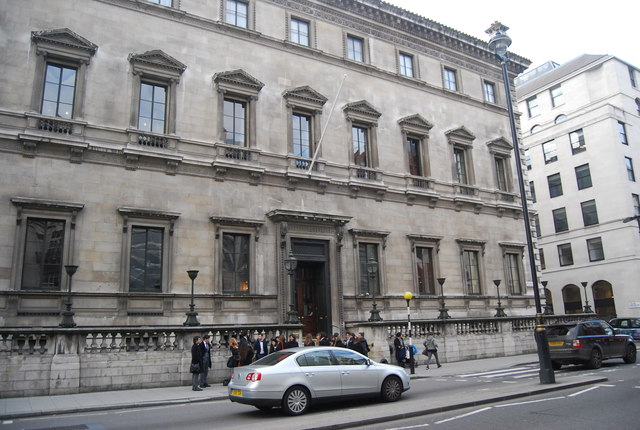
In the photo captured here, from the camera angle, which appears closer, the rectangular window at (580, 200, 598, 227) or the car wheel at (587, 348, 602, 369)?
the car wheel at (587, 348, 602, 369)

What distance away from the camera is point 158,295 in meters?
20.7

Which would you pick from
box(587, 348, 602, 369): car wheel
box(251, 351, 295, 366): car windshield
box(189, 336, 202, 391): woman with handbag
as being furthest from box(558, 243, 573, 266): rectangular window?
box(251, 351, 295, 366): car windshield

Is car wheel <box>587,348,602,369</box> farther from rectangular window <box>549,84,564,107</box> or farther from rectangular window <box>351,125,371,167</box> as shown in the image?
rectangular window <box>549,84,564,107</box>

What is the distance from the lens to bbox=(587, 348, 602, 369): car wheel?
1936 centimetres

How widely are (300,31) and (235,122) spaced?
6937 mm

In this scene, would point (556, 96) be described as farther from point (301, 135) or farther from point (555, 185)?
point (301, 135)

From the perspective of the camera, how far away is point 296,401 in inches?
471

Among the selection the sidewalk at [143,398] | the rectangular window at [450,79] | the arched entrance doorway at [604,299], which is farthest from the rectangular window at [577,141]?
the sidewalk at [143,398]

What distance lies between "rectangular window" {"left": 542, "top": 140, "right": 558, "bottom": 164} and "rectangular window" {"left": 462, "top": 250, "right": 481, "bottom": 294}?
26406mm

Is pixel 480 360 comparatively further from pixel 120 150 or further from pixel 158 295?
pixel 120 150

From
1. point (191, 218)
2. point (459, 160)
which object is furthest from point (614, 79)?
point (191, 218)

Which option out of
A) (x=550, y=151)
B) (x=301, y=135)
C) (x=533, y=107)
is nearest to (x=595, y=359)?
(x=301, y=135)

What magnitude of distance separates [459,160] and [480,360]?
43.3 ft

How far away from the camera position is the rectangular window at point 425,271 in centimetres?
2855
